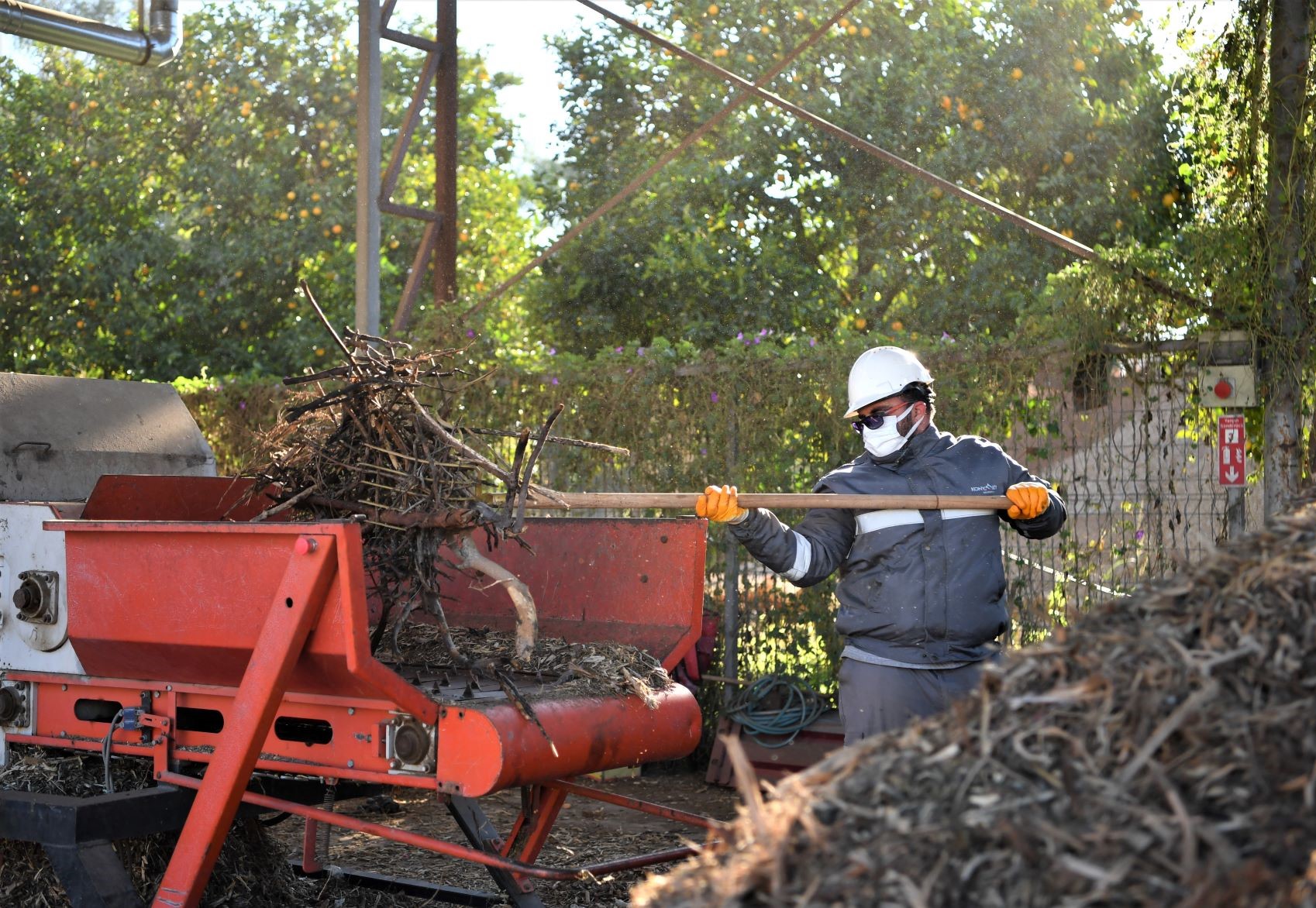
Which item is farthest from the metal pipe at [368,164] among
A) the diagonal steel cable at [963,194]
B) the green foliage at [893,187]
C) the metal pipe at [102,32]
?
the green foliage at [893,187]

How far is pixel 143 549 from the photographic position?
13.8ft

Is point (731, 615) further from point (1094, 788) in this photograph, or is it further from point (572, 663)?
point (1094, 788)

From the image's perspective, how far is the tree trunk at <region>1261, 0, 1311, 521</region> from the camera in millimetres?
5723

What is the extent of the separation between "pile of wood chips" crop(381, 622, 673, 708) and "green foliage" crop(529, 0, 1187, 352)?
9.64 metres

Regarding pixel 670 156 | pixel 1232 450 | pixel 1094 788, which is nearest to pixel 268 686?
pixel 1094 788

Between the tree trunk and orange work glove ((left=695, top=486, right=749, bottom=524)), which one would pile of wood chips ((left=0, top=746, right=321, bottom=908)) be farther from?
the tree trunk

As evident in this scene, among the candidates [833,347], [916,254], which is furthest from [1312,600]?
[916,254]

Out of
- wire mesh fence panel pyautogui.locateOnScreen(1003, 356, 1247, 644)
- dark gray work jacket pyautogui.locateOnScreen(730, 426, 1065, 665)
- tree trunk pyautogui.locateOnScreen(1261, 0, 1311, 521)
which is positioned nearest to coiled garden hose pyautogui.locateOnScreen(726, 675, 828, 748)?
wire mesh fence panel pyautogui.locateOnScreen(1003, 356, 1247, 644)

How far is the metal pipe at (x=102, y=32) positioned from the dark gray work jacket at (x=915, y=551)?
22.4 feet

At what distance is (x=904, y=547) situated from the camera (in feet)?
14.3

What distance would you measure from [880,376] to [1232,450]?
7.57 ft

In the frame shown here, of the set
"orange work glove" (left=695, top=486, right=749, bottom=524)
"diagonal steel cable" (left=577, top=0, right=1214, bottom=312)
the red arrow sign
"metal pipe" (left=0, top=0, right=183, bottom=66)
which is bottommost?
"orange work glove" (left=695, top=486, right=749, bottom=524)

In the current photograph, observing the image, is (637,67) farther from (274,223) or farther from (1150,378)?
(1150,378)

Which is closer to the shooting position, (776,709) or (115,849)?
(115,849)
